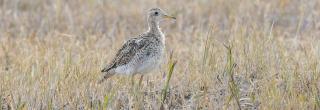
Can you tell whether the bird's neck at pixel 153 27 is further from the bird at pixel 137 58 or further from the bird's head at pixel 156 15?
the bird at pixel 137 58

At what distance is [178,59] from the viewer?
988 cm

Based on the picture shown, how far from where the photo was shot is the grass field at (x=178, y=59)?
25.5 ft

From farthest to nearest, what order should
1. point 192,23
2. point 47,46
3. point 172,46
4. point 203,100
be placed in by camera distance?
point 192,23, point 172,46, point 47,46, point 203,100

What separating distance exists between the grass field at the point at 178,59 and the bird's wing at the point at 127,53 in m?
0.15

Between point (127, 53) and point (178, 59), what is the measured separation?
1266mm

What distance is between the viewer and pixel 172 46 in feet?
36.3

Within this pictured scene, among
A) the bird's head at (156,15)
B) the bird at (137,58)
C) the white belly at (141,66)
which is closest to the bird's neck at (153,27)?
the bird's head at (156,15)

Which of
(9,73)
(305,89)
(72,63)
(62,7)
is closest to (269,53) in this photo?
(305,89)

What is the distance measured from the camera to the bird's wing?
8680mm

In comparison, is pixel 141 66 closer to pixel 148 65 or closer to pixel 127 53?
pixel 148 65

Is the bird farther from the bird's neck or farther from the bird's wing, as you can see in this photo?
the bird's neck

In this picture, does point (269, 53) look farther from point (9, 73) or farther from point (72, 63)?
point (9, 73)

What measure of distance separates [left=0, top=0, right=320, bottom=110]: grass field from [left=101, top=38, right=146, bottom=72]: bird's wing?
15cm

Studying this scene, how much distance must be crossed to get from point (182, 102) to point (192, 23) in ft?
16.3
